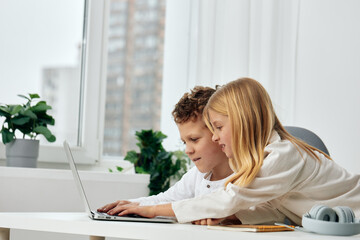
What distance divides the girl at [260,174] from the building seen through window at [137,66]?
5.14 ft

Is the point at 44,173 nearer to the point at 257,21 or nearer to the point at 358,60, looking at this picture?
the point at 257,21

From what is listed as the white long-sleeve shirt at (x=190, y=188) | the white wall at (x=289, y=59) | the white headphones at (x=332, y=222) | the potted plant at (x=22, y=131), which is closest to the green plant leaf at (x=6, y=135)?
the potted plant at (x=22, y=131)

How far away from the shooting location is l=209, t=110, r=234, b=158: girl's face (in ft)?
4.37

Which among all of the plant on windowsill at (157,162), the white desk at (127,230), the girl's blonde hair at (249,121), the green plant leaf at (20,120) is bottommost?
the plant on windowsill at (157,162)

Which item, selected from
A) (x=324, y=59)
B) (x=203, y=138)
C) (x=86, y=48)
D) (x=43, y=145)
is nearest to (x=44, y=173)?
(x=43, y=145)

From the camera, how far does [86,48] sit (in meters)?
2.64

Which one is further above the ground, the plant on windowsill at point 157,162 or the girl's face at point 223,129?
the girl's face at point 223,129

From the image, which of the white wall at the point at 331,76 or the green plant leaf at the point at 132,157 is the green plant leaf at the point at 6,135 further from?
the white wall at the point at 331,76

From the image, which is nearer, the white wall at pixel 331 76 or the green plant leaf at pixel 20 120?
the green plant leaf at pixel 20 120

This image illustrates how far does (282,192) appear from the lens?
1.15 m

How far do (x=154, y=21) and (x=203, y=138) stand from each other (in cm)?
152

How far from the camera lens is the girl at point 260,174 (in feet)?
3.64

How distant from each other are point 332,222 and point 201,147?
2.28ft

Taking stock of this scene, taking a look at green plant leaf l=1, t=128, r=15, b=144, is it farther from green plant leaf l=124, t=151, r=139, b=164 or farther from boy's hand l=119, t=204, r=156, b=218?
boy's hand l=119, t=204, r=156, b=218
